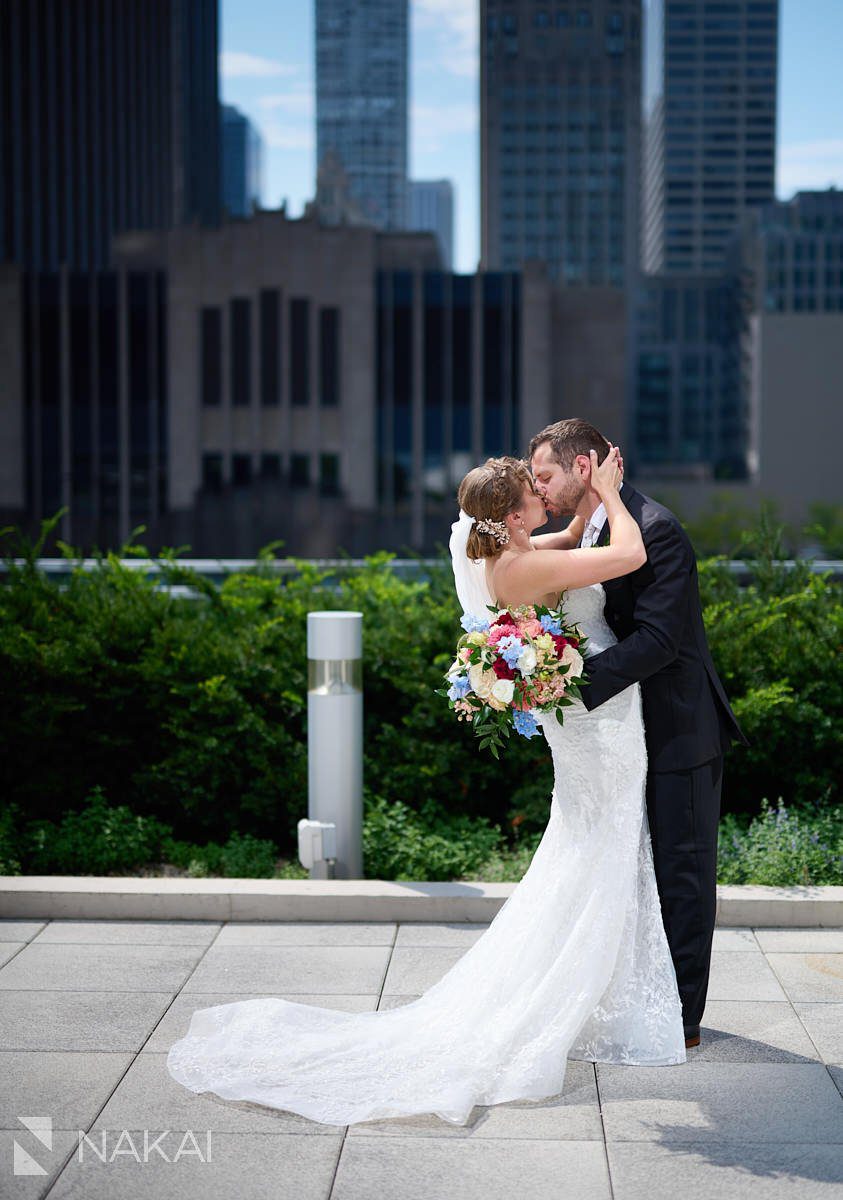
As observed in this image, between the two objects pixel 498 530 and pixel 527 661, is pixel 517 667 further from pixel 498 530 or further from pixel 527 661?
pixel 498 530

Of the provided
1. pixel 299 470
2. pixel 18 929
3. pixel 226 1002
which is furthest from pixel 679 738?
pixel 299 470

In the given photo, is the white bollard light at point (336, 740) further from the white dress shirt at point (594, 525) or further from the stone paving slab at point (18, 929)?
the white dress shirt at point (594, 525)

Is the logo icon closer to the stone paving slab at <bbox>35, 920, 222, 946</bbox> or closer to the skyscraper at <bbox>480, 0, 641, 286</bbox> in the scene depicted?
the stone paving slab at <bbox>35, 920, 222, 946</bbox>

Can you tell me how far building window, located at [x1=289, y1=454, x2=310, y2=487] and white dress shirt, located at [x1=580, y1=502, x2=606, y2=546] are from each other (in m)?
88.4

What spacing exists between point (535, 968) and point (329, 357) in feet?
296

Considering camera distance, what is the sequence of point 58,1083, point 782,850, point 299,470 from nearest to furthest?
point 58,1083 → point 782,850 → point 299,470

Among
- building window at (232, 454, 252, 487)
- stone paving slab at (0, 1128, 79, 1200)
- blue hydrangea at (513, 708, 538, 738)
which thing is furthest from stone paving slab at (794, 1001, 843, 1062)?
building window at (232, 454, 252, 487)

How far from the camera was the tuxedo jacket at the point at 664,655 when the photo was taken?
4645mm

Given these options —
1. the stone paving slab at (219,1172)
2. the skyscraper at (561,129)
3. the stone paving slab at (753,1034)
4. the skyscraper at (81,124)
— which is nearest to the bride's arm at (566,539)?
the stone paving slab at (753,1034)

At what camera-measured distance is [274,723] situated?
757 centimetres

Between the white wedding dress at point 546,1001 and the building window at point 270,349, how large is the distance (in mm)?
90653

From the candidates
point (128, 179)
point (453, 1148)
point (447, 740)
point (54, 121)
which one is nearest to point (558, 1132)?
point (453, 1148)

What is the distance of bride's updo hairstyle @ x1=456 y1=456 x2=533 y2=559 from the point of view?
454 centimetres

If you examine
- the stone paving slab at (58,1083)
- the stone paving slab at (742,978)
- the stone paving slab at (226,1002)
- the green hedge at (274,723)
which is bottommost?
the stone paving slab at (742,978)
